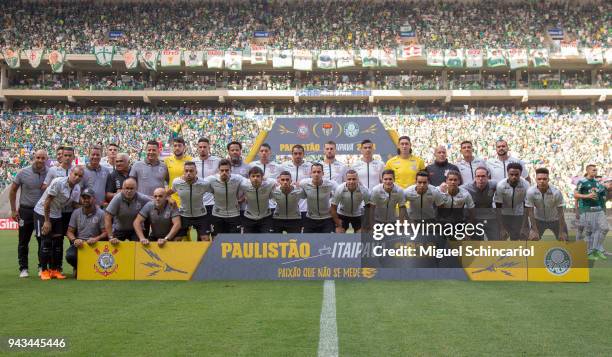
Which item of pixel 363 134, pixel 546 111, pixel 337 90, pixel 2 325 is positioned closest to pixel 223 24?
pixel 337 90

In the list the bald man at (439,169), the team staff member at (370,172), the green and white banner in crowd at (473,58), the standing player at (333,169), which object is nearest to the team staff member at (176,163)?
Result: the standing player at (333,169)

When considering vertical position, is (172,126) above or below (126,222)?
above

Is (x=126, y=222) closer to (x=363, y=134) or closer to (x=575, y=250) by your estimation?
(x=575, y=250)

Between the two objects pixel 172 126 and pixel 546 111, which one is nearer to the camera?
pixel 172 126

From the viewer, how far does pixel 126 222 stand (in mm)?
10727

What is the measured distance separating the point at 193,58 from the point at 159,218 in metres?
41.1

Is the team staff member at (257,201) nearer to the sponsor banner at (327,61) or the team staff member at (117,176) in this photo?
the team staff member at (117,176)

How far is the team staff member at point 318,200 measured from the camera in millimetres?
11148

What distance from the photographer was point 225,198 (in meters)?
11.1

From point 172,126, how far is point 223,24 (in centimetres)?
1323

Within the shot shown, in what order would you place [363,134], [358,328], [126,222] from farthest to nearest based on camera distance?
[363,134]
[126,222]
[358,328]

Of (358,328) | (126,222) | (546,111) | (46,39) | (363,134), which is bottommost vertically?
(358,328)

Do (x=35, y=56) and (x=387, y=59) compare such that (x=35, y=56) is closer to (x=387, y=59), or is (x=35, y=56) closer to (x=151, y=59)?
(x=151, y=59)

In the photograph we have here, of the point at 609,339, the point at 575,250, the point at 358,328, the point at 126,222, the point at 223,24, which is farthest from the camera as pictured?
the point at 223,24
